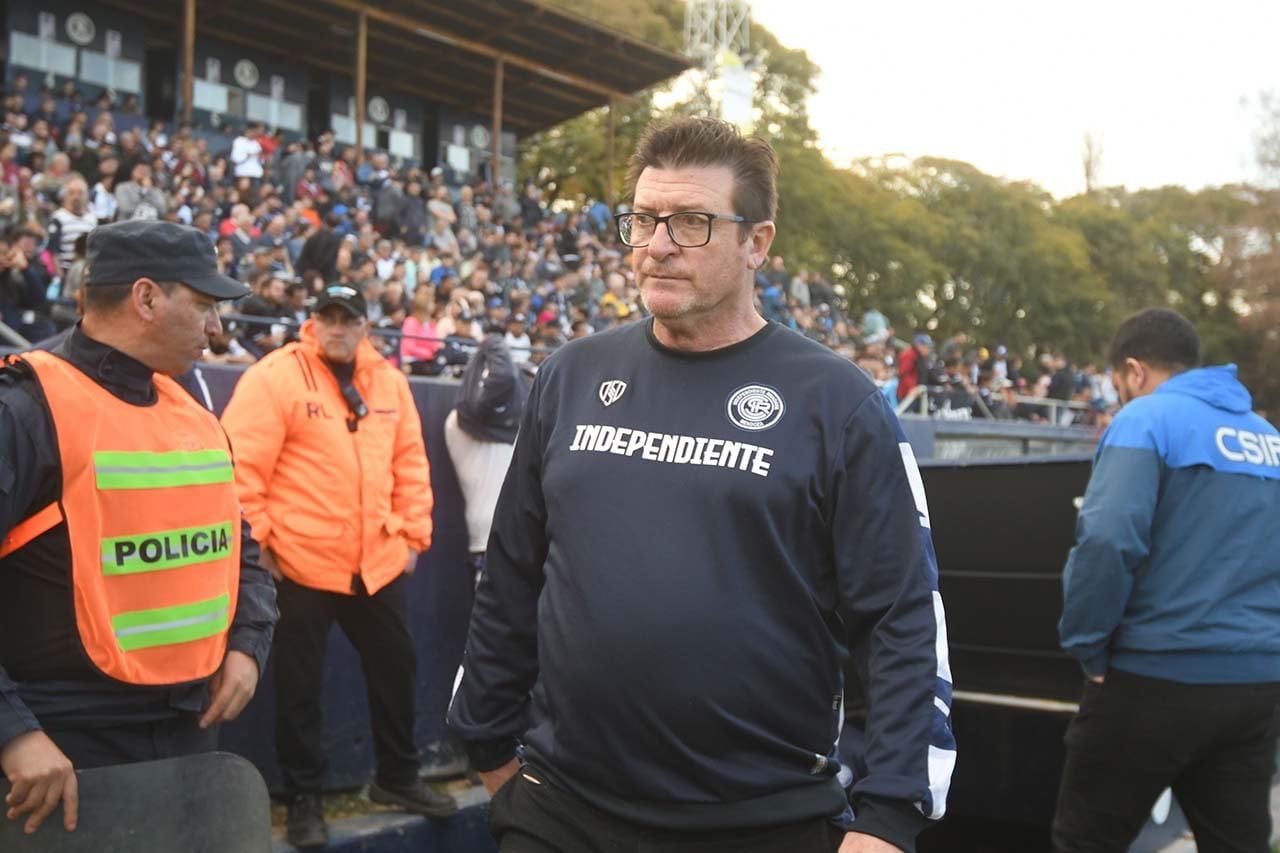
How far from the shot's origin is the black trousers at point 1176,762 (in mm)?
3322

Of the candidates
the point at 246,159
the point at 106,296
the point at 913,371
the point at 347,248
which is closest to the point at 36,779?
the point at 106,296

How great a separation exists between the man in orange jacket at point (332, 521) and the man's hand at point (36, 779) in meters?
1.90

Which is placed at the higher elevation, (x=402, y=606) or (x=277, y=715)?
(x=402, y=606)

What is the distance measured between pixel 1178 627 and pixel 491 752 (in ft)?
7.17

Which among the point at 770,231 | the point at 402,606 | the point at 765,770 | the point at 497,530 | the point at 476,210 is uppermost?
the point at 476,210

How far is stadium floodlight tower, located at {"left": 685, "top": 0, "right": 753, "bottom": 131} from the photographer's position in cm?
3097

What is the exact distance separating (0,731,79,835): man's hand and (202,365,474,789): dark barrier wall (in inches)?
97.0

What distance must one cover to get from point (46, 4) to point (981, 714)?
2088 centimetres

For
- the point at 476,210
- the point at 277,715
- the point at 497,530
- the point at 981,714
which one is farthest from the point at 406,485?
the point at 476,210

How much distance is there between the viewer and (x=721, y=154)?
2.19 meters

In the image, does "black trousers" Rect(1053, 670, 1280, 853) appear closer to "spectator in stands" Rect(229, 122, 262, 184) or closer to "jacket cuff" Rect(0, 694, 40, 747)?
"jacket cuff" Rect(0, 694, 40, 747)

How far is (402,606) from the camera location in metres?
4.52

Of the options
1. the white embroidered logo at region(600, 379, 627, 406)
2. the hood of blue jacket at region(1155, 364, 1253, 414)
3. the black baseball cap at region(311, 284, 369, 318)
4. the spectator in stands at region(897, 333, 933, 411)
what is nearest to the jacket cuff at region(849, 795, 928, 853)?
the white embroidered logo at region(600, 379, 627, 406)

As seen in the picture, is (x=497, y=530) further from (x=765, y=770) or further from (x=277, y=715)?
(x=277, y=715)
